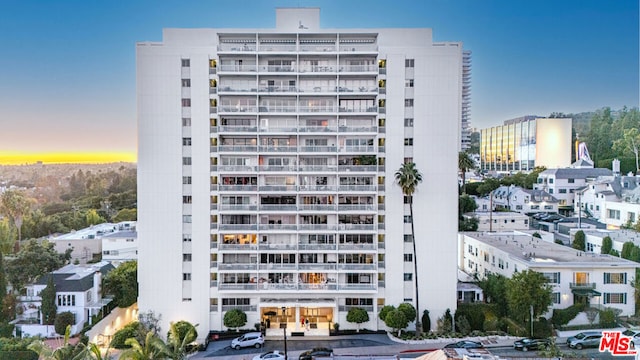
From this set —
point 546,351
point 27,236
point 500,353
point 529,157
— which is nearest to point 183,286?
point 500,353

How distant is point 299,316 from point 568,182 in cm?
6677

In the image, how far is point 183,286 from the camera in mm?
35750

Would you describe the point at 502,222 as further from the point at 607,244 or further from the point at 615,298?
the point at 615,298

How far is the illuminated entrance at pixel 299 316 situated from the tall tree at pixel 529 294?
51.1 ft

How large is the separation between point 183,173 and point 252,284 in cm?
1178

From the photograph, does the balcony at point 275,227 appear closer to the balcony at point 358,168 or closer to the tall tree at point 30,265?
the balcony at point 358,168

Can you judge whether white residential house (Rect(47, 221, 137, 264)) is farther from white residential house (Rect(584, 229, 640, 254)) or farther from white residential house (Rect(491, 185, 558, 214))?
white residential house (Rect(491, 185, 558, 214))

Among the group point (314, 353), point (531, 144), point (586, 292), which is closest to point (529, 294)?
point (586, 292)

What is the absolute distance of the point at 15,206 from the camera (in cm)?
Answer: 5759

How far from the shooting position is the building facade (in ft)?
344

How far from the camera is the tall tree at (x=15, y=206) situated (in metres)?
57.0

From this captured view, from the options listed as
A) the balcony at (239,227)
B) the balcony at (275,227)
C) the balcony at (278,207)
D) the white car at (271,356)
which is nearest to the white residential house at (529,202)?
the balcony at (275,227)

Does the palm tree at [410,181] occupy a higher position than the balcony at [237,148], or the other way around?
the balcony at [237,148]

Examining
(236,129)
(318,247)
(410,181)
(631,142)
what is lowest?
(318,247)
